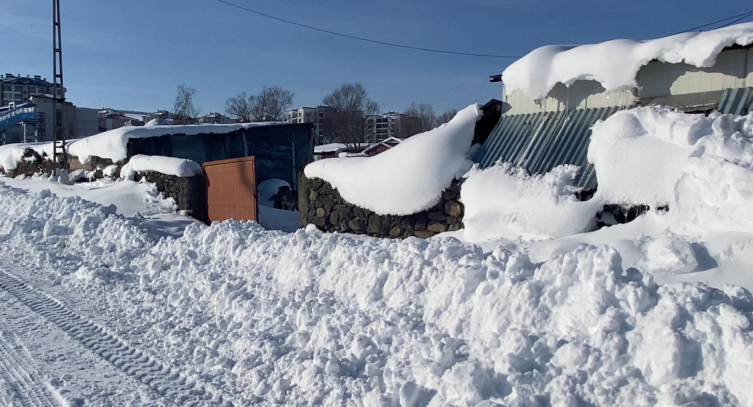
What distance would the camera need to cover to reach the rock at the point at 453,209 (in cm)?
888

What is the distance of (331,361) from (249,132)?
58.8ft

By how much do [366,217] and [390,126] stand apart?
3310 inches

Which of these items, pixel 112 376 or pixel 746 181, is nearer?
pixel 746 181

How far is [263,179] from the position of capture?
2164 centimetres

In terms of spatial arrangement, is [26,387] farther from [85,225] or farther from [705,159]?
[85,225]

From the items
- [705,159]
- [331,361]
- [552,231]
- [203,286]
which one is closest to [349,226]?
[203,286]

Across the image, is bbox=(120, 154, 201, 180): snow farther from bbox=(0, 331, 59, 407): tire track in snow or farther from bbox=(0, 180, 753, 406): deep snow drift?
bbox=(0, 331, 59, 407): tire track in snow

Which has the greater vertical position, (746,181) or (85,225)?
(746,181)

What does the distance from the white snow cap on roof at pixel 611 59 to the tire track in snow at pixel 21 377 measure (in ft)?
24.5

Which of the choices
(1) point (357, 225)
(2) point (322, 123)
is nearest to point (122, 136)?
(1) point (357, 225)

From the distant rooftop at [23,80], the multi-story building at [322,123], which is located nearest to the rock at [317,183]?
the multi-story building at [322,123]

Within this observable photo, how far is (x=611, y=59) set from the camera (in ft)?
26.6

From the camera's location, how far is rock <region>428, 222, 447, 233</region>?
358 inches

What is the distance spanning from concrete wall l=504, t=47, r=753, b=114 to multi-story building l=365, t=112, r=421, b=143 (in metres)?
59.8
